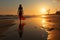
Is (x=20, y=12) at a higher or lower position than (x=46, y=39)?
higher

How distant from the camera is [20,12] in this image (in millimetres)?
20406

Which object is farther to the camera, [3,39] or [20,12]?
[20,12]

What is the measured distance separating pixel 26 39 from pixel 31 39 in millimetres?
374

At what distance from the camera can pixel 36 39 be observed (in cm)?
1380

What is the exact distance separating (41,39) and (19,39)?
1.65 m

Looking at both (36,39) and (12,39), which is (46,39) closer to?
(36,39)

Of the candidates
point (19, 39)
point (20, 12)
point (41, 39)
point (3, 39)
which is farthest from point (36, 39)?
point (20, 12)

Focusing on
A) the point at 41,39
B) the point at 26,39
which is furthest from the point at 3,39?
the point at 41,39

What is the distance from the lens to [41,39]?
45.3 feet

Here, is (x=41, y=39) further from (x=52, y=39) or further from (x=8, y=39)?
(x=8, y=39)

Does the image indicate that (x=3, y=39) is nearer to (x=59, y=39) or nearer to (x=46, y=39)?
(x=46, y=39)

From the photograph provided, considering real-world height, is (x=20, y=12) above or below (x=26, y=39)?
above

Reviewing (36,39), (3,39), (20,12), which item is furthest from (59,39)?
(20,12)

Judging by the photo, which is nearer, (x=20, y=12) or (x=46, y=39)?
(x=46, y=39)
